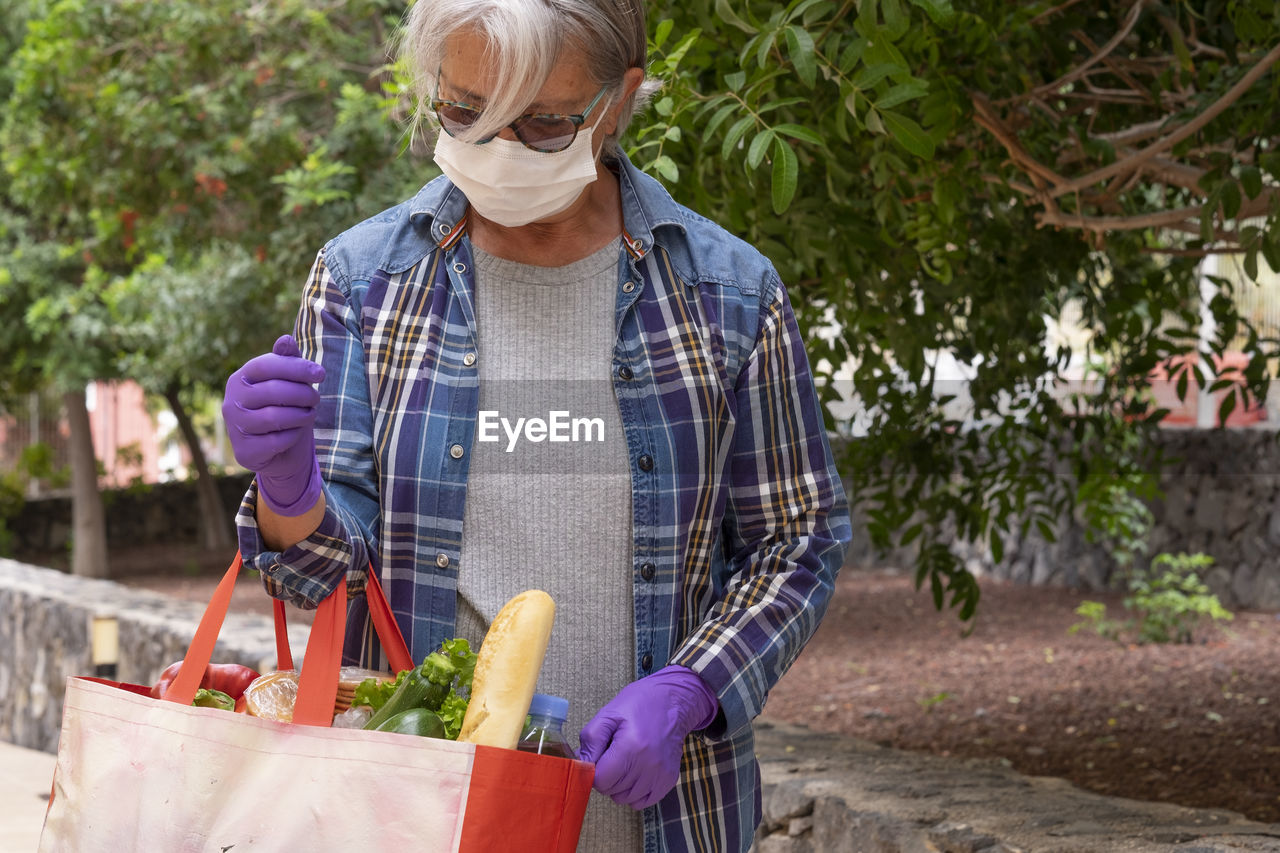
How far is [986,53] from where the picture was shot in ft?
10.4

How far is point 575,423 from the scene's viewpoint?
1.64m

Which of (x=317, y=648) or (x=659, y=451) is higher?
(x=659, y=451)

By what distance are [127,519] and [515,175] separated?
18327 mm

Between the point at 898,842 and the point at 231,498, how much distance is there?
17.1 metres

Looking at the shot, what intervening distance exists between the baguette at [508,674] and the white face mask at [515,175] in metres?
0.50

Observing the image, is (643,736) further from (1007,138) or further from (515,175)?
(1007,138)

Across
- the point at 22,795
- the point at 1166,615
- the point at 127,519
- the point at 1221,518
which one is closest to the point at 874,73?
the point at 22,795

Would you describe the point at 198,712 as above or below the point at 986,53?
below

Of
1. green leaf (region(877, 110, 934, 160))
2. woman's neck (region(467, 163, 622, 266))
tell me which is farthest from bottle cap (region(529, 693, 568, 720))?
green leaf (region(877, 110, 934, 160))

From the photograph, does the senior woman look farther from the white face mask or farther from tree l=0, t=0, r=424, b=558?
tree l=0, t=0, r=424, b=558

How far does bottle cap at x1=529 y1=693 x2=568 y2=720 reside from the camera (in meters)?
1.44

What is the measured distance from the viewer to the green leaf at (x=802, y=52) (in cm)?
219

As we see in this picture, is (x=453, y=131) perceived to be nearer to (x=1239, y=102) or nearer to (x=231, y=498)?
(x=1239, y=102)

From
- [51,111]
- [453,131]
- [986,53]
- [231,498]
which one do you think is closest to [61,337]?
[51,111]
